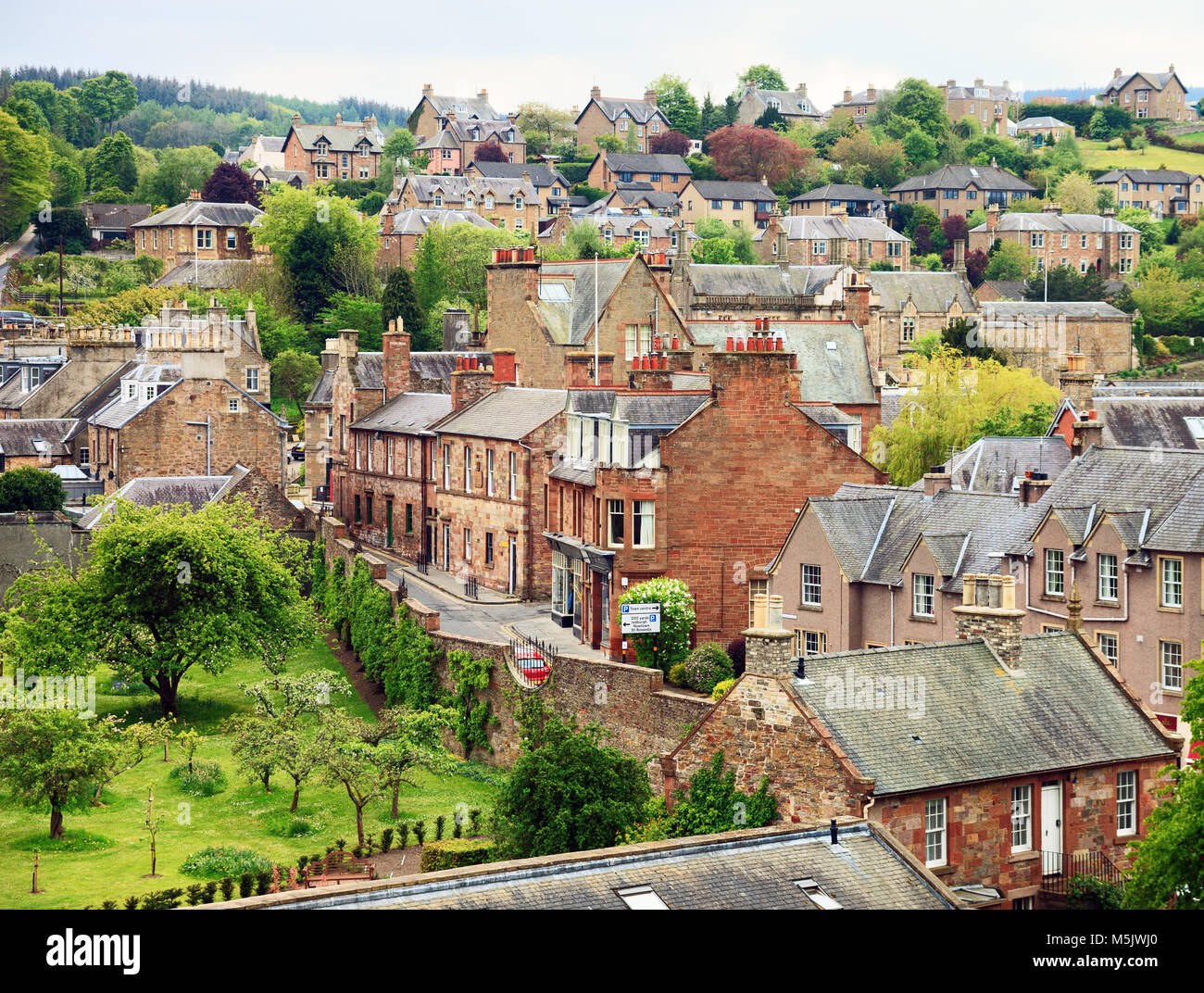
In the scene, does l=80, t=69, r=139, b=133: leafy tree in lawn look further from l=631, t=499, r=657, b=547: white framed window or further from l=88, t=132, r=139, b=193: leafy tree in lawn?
l=631, t=499, r=657, b=547: white framed window

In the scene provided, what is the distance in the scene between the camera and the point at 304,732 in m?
41.4

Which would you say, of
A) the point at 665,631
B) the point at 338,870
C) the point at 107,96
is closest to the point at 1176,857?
the point at 338,870

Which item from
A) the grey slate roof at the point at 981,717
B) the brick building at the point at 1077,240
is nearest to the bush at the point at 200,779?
the grey slate roof at the point at 981,717

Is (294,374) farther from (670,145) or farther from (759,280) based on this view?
(670,145)

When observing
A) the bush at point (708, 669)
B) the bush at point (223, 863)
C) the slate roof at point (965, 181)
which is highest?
the slate roof at point (965, 181)

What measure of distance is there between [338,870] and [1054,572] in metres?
18.1

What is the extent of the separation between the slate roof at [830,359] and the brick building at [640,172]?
9838 cm

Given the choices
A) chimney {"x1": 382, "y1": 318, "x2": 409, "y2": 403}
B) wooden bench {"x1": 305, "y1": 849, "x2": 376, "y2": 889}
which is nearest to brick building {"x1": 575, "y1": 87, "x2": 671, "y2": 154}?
chimney {"x1": 382, "y1": 318, "x2": 409, "y2": 403}

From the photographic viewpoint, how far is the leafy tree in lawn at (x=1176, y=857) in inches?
886

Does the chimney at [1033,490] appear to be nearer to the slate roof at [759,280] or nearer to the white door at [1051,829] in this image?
the white door at [1051,829]

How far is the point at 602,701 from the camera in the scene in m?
38.1

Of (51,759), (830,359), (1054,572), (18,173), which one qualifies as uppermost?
(18,173)
